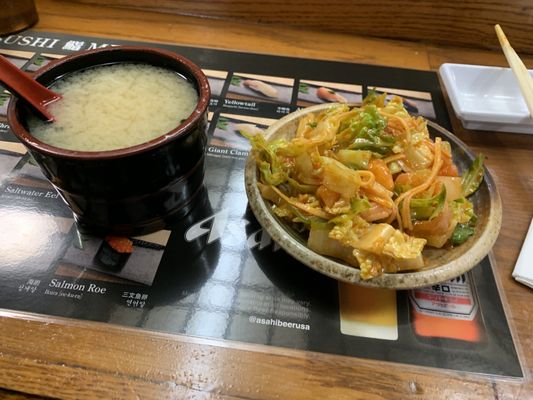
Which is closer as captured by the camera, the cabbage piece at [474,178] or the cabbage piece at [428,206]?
the cabbage piece at [428,206]

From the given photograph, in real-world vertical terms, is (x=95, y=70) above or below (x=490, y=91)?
above

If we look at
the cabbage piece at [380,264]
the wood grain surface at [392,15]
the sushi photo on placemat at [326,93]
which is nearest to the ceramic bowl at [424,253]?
the cabbage piece at [380,264]

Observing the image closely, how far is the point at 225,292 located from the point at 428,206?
1.83 feet

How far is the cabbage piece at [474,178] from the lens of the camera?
1188mm

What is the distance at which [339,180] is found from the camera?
103 cm

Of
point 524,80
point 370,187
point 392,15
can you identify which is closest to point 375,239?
point 370,187

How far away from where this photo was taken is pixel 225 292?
106cm

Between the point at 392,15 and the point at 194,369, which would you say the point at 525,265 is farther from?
the point at 392,15

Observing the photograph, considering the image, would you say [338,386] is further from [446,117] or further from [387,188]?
[446,117]

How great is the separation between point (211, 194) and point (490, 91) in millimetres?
1280

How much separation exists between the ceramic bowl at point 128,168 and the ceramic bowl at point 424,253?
196 millimetres

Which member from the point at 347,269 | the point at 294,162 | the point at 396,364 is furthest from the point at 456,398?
the point at 294,162

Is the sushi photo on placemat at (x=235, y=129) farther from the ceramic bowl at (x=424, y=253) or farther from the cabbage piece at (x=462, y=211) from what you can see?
the cabbage piece at (x=462, y=211)

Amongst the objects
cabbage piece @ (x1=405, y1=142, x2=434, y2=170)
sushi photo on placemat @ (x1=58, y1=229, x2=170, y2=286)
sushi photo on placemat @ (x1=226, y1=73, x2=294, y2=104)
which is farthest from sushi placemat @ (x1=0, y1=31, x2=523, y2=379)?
sushi photo on placemat @ (x1=226, y1=73, x2=294, y2=104)
